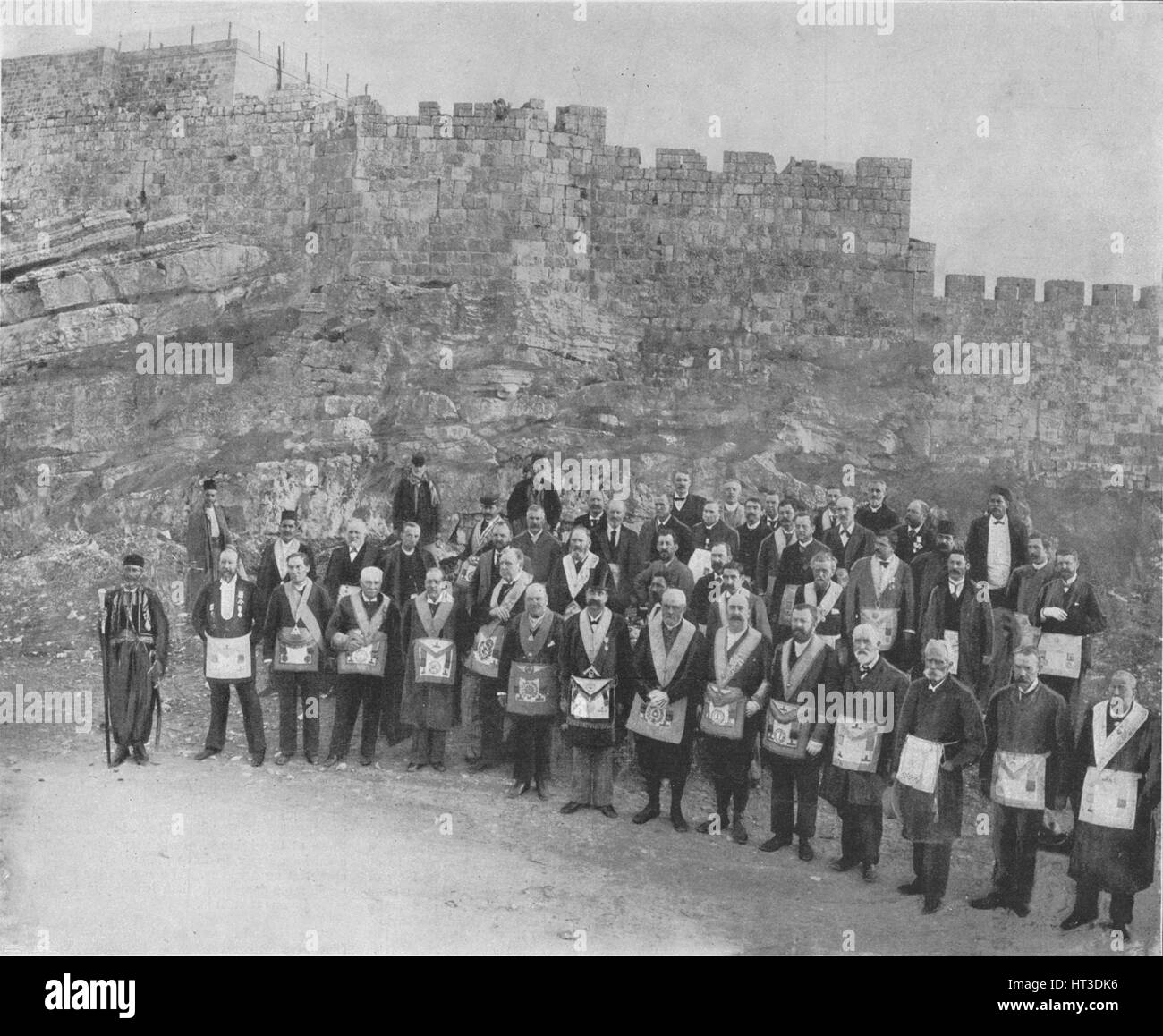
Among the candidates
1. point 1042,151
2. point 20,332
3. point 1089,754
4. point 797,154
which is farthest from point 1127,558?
point 20,332

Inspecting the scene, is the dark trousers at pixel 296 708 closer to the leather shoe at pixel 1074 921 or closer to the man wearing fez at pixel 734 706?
the man wearing fez at pixel 734 706

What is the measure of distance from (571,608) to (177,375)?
11.5 feet

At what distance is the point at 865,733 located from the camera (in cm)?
888

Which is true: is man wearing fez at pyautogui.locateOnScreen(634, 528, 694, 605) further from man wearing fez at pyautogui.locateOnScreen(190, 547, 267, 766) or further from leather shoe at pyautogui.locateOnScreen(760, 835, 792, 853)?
man wearing fez at pyautogui.locateOnScreen(190, 547, 267, 766)

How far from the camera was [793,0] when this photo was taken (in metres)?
10.2

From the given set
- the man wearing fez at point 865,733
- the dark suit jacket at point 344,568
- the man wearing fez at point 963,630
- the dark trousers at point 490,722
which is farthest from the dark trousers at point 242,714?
the man wearing fez at point 963,630

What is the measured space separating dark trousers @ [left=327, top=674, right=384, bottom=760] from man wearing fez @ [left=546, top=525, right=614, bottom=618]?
127cm

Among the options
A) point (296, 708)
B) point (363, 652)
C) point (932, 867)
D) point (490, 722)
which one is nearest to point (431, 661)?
point (363, 652)

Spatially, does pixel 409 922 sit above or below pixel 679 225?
below

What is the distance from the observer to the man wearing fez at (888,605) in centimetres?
934

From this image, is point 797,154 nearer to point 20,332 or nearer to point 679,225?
point 679,225

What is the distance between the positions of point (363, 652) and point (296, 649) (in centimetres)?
44

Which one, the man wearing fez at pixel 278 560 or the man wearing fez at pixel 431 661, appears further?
the man wearing fez at pixel 278 560

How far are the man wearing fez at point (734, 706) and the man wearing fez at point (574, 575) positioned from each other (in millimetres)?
904
